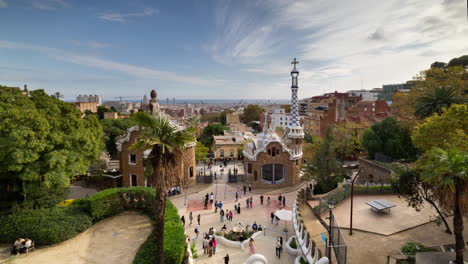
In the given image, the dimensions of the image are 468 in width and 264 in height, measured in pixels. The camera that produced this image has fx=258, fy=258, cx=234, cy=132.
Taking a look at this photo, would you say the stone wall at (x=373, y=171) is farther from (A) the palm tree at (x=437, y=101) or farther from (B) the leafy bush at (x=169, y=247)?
(B) the leafy bush at (x=169, y=247)

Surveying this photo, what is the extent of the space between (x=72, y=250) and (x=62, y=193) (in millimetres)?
4780

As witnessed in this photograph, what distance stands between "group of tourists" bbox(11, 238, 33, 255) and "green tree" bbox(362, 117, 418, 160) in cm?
3594

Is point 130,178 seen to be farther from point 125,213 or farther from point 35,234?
point 35,234

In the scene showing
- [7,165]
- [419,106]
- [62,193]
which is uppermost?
[419,106]

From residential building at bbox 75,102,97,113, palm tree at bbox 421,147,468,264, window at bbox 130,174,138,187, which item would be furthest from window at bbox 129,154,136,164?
residential building at bbox 75,102,97,113

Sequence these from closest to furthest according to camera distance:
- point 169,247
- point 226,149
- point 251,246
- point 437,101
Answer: point 169,247, point 251,246, point 437,101, point 226,149

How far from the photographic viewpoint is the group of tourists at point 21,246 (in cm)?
1474

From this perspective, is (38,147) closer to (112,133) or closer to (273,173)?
(273,173)

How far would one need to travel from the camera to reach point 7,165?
15.1 m

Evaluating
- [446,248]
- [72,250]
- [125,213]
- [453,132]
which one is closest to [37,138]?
[72,250]

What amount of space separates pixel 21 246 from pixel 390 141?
122ft

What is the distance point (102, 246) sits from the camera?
15.6 m

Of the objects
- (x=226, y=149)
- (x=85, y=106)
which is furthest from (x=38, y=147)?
(x=85, y=106)

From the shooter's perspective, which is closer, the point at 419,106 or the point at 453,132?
the point at 453,132
